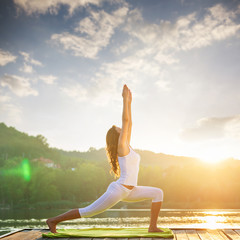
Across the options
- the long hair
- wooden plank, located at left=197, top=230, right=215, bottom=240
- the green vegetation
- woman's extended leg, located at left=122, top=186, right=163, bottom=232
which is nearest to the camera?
wooden plank, located at left=197, top=230, right=215, bottom=240

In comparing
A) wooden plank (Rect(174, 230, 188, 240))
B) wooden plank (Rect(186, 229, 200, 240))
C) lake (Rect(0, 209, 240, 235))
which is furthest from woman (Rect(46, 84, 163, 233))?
lake (Rect(0, 209, 240, 235))

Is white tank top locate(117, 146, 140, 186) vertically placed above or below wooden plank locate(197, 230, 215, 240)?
above

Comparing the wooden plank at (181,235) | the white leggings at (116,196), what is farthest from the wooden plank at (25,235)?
the wooden plank at (181,235)

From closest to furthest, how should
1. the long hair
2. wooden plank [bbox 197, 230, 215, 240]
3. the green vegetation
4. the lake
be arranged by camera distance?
wooden plank [bbox 197, 230, 215, 240] → the long hair → the lake → the green vegetation

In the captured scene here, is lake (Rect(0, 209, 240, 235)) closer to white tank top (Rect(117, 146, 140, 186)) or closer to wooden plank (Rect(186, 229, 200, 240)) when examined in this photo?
wooden plank (Rect(186, 229, 200, 240))

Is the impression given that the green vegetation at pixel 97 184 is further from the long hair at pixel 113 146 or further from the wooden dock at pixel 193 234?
the long hair at pixel 113 146

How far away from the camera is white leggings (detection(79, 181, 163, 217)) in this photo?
3.97 meters

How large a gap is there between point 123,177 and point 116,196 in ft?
0.84

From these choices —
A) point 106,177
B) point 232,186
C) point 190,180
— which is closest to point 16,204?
point 106,177

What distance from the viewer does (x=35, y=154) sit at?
119 metres

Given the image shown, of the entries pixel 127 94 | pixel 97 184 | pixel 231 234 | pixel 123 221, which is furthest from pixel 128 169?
pixel 97 184

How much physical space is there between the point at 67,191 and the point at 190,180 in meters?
26.8

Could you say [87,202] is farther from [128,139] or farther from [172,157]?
[172,157]

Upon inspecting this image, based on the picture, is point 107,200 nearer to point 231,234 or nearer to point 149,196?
point 149,196
